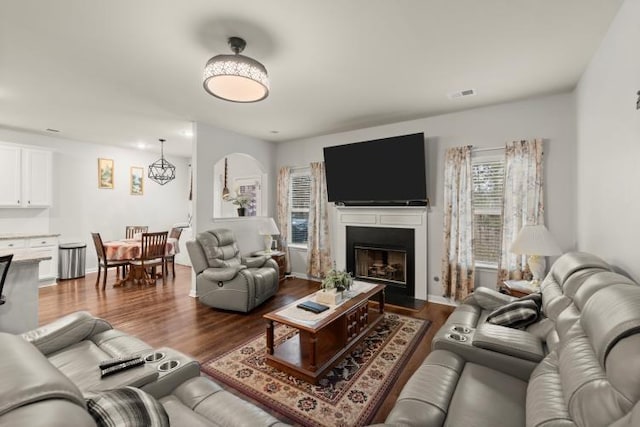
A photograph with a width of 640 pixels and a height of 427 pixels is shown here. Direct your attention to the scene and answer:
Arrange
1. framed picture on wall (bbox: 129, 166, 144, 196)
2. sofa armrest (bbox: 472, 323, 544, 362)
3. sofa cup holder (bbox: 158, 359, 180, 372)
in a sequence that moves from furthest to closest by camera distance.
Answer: framed picture on wall (bbox: 129, 166, 144, 196), sofa armrest (bbox: 472, 323, 544, 362), sofa cup holder (bbox: 158, 359, 180, 372)

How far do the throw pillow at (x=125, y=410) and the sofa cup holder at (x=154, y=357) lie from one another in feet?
2.42

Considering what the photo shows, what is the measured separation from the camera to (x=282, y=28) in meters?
2.22

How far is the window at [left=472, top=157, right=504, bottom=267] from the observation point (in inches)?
153

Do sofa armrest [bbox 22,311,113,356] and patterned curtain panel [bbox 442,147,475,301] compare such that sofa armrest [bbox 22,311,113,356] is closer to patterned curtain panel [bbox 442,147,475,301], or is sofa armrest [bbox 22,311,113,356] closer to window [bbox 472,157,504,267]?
patterned curtain panel [bbox 442,147,475,301]

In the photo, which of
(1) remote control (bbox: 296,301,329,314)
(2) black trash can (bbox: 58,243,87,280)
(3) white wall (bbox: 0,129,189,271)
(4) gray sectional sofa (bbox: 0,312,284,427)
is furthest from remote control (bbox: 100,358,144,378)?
(3) white wall (bbox: 0,129,189,271)

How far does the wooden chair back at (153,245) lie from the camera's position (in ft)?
16.5

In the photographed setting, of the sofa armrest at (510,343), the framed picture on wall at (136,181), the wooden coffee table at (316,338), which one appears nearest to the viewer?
the sofa armrest at (510,343)

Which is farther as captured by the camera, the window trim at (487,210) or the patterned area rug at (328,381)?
the window trim at (487,210)

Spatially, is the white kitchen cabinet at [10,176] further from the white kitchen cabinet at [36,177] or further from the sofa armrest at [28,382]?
the sofa armrest at [28,382]

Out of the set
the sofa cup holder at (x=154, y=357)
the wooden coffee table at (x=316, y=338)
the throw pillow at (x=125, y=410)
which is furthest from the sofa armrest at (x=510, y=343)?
the sofa cup holder at (x=154, y=357)

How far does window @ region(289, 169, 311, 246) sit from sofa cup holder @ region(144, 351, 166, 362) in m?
4.24

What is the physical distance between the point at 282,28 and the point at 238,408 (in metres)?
2.45

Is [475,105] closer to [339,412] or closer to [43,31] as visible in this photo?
[339,412]

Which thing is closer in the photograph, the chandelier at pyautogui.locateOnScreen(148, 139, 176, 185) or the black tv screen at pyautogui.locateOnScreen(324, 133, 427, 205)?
the black tv screen at pyautogui.locateOnScreen(324, 133, 427, 205)
